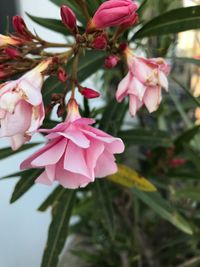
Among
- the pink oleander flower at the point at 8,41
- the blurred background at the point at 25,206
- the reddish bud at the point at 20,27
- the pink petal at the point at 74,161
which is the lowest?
the blurred background at the point at 25,206

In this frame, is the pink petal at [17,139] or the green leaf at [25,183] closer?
the pink petal at [17,139]

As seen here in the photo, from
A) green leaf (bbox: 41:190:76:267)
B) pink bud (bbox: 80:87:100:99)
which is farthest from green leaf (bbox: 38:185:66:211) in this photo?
pink bud (bbox: 80:87:100:99)

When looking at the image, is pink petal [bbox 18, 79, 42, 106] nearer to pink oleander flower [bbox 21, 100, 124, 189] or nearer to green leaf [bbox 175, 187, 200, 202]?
pink oleander flower [bbox 21, 100, 124, 189]

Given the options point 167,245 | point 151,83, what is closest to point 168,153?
point 167,245

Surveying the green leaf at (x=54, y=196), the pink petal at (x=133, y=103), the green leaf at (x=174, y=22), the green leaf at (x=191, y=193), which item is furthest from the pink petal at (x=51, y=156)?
the green leaf at (x=191, y=193)

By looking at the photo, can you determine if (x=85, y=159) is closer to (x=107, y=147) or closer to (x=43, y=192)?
(x=107, y=147)

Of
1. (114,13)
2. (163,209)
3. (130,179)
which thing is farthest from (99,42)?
(163,209)

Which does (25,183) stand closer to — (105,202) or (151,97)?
(105,202)

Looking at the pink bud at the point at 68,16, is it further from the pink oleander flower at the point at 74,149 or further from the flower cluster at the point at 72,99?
the pink oleander flower at the point at 74,149
